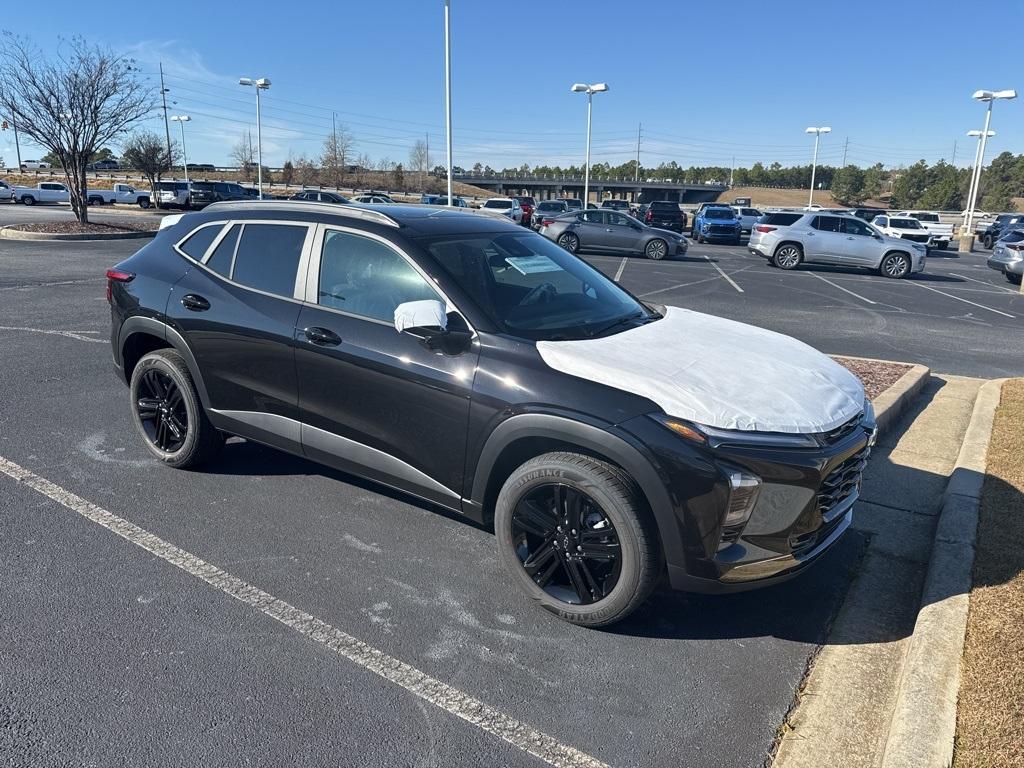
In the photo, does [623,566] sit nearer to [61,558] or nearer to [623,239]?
[61,558]

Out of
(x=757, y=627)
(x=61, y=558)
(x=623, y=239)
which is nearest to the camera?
(x=757, y=627)

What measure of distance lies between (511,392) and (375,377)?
0.81 meters

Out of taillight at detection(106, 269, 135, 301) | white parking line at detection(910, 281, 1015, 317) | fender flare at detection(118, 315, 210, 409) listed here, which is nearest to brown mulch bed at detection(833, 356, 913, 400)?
fender flare at detection(118, 315, 210, 409)

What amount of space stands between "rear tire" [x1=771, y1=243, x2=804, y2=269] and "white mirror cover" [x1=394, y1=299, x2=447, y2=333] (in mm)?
21100

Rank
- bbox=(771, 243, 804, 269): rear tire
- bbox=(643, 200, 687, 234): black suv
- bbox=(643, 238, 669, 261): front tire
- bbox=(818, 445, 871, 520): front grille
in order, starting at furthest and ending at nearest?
bbox=(643, 200, 687, 234): black suv
bbox=(643, 238, 669, 261): front tire
bbox=(771, 243, 804, 269): rear tire
bbox=(818, 445, 871, 520): front grille

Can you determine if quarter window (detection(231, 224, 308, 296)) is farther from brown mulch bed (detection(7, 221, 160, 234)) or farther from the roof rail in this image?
brown mulch bed (detection(7, 221, 160, 234))

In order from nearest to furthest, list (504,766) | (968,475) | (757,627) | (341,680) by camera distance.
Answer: (504,766)
(341,680)
(757,627)
(968,475)

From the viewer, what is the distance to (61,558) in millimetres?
3666

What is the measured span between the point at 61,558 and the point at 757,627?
3.41 m

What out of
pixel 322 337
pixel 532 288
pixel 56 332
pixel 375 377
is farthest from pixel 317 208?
pixel 56 332

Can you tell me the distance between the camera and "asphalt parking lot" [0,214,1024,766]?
2.60 meters

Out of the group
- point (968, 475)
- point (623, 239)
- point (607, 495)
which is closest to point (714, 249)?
point (623, 239)

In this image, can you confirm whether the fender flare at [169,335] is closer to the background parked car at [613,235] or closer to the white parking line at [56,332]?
the white parking line at [56,332]

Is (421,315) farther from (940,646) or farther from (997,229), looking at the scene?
(997,229)
